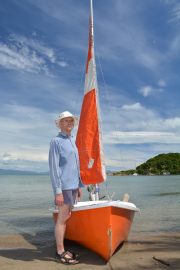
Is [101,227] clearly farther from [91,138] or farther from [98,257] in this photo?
[91,138]

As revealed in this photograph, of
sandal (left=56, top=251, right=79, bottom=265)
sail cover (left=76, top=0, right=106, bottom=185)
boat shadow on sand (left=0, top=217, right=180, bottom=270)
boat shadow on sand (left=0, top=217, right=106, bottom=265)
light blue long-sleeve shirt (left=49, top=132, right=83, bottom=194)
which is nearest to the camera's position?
light blue long-sleeve shirt (left=49, top=132, right=83, bottom=194)

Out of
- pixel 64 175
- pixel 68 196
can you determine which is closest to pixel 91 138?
pixel 64 175

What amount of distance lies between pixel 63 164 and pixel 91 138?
69.1 inches

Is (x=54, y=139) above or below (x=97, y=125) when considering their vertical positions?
below

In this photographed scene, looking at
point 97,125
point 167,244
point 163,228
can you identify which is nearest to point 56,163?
point 97,125

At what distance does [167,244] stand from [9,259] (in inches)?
145

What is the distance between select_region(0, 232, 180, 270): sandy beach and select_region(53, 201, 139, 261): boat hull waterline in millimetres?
265

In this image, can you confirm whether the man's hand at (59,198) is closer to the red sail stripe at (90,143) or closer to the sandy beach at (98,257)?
the sandy beach at (98,257)

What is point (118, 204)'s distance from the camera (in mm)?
6668

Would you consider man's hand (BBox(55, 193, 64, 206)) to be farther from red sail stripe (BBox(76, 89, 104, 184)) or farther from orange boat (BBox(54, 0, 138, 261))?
red sail stripe (BBox(76, 89, 104, 184))

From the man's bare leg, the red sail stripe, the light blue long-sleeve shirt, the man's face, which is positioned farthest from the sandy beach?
the man's face

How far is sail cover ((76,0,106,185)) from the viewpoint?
7695 millimetres

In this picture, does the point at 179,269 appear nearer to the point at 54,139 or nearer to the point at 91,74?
the point at 54,139

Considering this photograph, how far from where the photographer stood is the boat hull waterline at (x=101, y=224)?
21.1 ft
